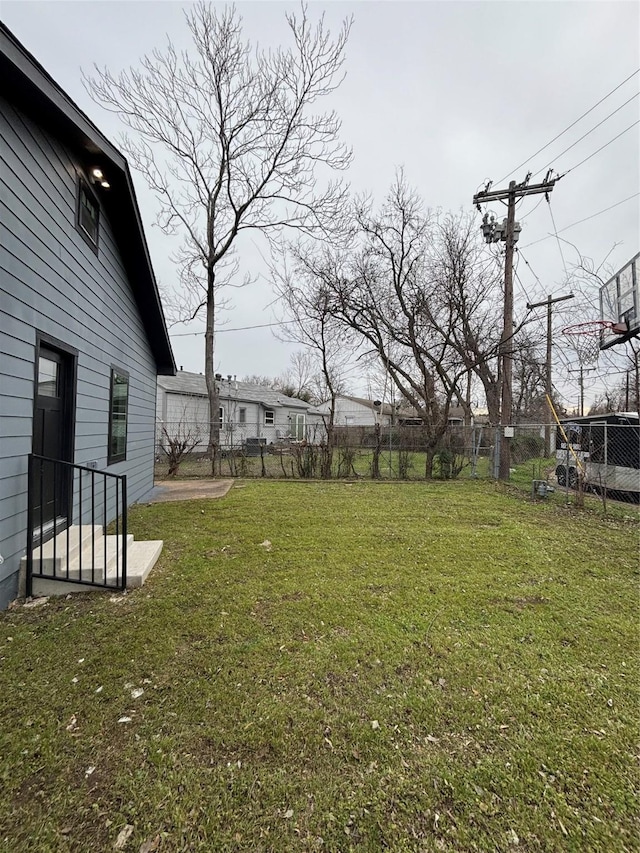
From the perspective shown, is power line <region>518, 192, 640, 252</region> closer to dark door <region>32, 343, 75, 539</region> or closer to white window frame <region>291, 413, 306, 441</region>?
dark door <region>32, 343, 75, 539</region>

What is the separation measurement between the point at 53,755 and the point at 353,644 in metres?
1.79

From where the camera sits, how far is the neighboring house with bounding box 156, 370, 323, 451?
17375 millimetres

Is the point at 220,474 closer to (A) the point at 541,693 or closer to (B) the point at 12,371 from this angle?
(B) the point at 12,371

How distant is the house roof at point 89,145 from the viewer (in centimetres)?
324

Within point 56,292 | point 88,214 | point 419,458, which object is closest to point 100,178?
point 88,214

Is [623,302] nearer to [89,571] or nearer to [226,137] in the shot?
[89,571]

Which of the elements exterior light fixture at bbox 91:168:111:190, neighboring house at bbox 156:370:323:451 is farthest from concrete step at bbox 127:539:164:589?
neighboring house at bbox 156:370:323:451

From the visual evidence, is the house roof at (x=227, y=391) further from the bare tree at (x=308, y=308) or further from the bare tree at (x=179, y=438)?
the bare tree at (x=308, y=308)

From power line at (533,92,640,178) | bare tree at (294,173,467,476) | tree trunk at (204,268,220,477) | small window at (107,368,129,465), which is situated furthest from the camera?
tree trunk at (204,268,220,477)

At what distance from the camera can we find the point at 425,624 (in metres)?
3.08

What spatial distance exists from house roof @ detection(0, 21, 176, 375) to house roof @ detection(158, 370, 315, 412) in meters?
9.74

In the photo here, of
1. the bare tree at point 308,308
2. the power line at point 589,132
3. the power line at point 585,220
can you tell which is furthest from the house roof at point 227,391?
the power line at point 589,132

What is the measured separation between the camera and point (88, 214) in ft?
16.8

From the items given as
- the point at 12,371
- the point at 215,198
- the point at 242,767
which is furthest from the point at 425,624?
the point at 215,198
